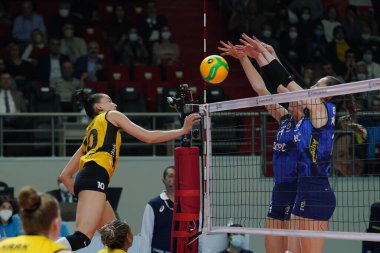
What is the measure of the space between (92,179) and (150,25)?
1027cm

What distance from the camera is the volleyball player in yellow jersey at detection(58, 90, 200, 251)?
8.83 meters

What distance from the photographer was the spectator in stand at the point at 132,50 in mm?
18172

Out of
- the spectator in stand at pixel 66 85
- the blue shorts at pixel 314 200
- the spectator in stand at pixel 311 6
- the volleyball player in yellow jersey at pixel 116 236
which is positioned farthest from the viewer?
the spectator in stand at pixel 311 6

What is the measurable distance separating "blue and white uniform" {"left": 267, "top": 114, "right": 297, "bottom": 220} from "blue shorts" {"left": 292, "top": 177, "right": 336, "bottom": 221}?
0.34 metres

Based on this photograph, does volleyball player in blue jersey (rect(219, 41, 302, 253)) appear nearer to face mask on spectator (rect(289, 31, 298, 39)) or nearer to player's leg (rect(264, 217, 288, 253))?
player's leg (rect(264, 217, 288, 253))

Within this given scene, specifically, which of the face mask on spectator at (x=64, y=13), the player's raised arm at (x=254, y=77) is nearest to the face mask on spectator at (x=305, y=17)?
the face mask on spectator at (x=64, y=13)

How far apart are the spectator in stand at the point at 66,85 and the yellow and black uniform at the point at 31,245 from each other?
1105 centimetres

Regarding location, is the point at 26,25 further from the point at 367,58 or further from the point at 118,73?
the point at 367,58

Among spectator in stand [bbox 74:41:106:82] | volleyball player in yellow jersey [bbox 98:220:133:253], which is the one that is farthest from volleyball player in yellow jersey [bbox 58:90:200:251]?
spectator in stand [bbox 74:41:106:82]

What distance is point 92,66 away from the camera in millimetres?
17594

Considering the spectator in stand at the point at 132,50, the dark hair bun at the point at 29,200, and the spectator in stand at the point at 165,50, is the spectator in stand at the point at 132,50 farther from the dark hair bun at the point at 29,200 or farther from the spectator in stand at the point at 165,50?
the dark hair bun at the point at 29,200

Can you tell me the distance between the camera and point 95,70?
17.4 m

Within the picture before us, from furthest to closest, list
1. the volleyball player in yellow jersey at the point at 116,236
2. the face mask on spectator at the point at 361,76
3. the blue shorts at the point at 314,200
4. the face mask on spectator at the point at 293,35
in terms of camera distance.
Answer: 1. the face mask on spectator at the point at 293,35
2. the face mask on spectator at the point at 361,76
3. the blue shorts at the point at 314,200
4. the volleyball player in yellow jersey at the point at 116,236

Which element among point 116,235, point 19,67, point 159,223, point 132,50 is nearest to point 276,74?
point 116,235
